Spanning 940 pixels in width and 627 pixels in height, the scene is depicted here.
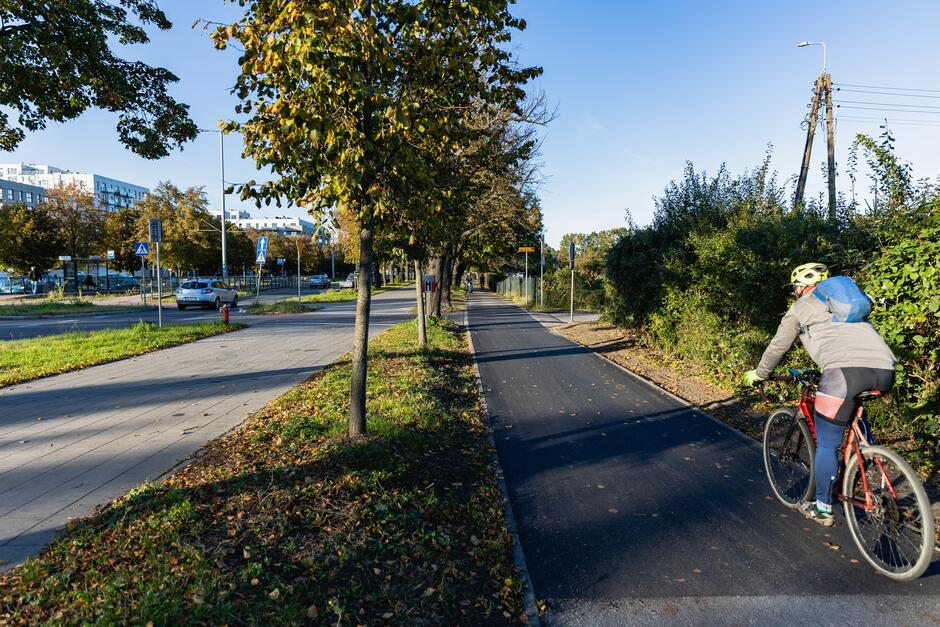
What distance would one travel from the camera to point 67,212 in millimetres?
37750

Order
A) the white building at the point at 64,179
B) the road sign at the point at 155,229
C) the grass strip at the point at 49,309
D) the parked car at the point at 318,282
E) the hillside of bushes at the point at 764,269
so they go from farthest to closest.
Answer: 1. the white building at the point at 64,179
2. the parked car at the point at 318,282
3. the grass strip at the point at 49,309
4. the road sign at the point at 155,229
5. the hillside of bushes at the point at 764,269

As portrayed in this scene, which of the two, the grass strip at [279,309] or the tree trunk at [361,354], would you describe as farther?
the grass strip at [279,309]

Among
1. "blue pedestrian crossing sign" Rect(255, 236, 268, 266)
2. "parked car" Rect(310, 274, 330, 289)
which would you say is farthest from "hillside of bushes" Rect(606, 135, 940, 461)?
"parked car" Rect(310, 274, 330, 289)

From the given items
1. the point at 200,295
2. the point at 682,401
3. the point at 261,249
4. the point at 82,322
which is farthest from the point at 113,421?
the point at 200,295

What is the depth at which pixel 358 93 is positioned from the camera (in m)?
3.92

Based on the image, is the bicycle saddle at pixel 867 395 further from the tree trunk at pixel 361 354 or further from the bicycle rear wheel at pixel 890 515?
the tree trunk at pixel 361 354

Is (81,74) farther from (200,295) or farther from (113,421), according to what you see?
(200,295)

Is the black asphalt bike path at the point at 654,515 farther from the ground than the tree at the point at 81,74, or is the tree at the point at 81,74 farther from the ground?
the tree at the point at 81,74

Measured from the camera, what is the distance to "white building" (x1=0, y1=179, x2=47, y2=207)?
73375 mm

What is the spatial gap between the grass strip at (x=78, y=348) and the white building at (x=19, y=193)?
248 feet

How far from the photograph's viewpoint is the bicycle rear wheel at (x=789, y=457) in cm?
399

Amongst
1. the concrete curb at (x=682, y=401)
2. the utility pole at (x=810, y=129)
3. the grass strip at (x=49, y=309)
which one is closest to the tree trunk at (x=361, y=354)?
the concrete curb at (x=682, y=401)

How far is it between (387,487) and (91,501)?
86.8 inches

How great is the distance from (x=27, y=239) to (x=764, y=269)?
39823mm
